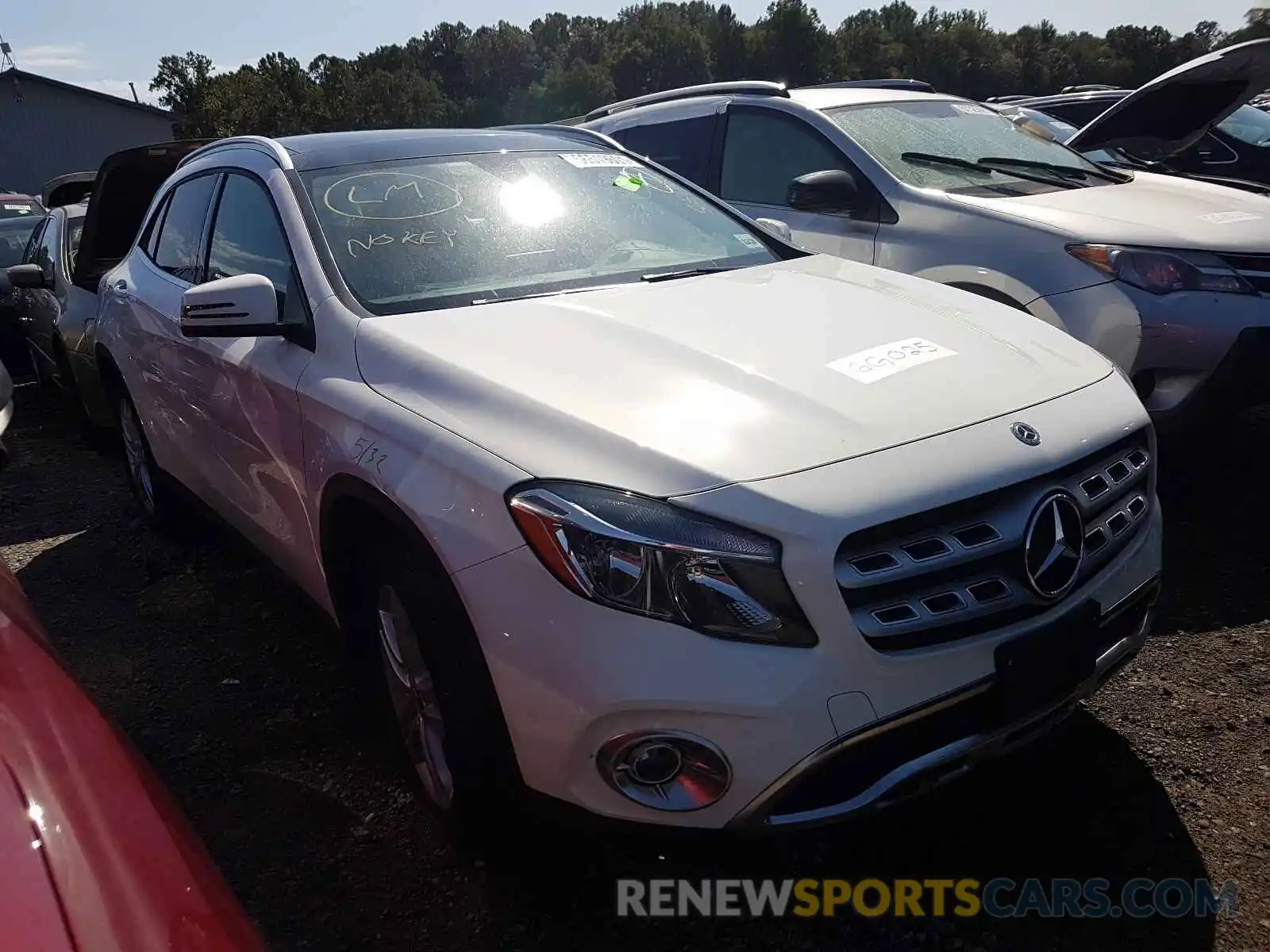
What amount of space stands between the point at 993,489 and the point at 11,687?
1.63m

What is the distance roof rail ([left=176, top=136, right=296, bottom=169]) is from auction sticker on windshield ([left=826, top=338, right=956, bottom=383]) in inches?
73.9

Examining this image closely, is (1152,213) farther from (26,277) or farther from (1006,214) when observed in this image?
(26,277)

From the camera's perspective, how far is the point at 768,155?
5.23m

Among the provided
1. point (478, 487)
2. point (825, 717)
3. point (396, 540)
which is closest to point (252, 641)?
point (396, 540)

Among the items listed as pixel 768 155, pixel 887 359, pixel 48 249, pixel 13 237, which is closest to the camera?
pixel 887 359

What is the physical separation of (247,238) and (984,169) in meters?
3.40

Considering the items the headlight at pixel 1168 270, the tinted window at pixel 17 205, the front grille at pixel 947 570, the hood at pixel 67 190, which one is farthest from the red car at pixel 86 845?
the tinted window at pixel 17 205

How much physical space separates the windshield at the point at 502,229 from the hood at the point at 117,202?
331 centimetres

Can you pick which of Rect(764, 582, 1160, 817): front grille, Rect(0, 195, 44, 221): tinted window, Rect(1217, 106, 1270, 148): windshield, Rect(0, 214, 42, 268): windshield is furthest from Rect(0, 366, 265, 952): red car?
Rect(0, 195, 44, 221): tinted window

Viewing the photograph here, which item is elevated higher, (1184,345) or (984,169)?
(984,169)

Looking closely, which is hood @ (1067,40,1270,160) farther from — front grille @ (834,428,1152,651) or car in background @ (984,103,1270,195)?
front grille @ (834,428,1152,651)

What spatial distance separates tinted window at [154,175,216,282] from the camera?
3.71 m

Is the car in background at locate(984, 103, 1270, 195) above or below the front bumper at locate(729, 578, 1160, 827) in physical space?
above

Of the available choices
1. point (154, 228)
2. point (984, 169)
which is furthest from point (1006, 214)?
point (154, 228)
